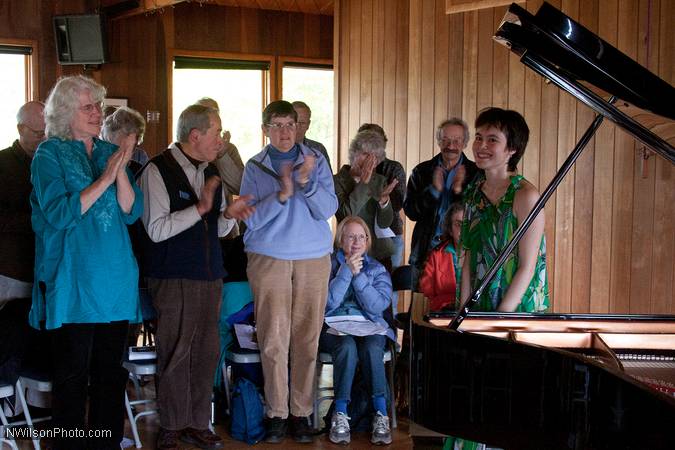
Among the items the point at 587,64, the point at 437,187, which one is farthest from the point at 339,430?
the point at 587,64

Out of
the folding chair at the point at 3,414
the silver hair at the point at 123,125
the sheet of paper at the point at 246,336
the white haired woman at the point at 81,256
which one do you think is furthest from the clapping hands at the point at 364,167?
the folding chair at the point at 3,414

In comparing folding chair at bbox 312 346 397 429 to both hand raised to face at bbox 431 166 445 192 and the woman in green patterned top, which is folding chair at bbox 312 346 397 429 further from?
the woman in green patterned top

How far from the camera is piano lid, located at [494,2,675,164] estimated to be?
2.05 metres

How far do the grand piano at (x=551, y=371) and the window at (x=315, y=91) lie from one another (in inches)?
257

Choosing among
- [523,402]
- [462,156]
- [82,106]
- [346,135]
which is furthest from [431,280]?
[346,135]

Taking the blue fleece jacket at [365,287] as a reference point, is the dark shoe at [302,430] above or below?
below

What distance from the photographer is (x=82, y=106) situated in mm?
3426

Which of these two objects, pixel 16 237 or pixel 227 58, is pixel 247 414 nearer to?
pixel 16 237

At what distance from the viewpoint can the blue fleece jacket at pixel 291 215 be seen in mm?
4070

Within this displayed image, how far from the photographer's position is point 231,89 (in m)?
8.73

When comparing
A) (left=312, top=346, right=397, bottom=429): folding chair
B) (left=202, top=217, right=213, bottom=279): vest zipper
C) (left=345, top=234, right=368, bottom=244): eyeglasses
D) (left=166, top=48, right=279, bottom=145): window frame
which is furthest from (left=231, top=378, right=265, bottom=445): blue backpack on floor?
(left=166, top=48, right=279, bottom=145): window frame

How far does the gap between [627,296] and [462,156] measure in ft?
4.62

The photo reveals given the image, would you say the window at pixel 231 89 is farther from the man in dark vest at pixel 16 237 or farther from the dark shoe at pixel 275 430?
the dark shoe at pixel 275 430

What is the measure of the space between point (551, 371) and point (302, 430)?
229cm
